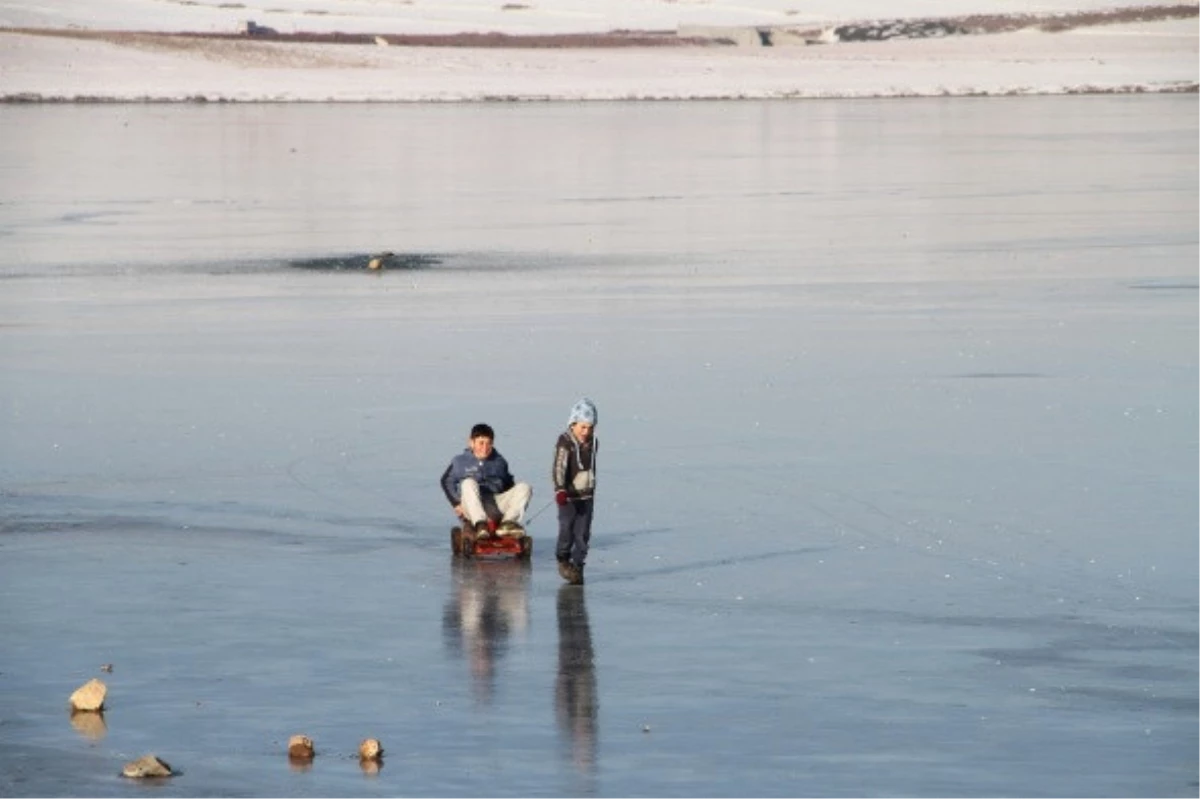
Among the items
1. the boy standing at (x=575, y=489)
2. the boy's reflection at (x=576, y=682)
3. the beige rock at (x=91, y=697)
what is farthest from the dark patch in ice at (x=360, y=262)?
the beige rock at (x=91, y=697)

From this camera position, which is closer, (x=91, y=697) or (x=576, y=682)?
(x=91, y=697)

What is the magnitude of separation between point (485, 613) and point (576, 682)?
5.14 ft

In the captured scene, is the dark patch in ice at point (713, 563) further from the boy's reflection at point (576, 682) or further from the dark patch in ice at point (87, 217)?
the dark patch in ice at point (87, 217)

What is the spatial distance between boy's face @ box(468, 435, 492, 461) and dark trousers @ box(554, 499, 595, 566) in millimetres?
894

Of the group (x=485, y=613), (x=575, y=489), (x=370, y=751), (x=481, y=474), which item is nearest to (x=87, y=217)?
(x=481, y=474)

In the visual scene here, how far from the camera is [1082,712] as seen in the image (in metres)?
11.4

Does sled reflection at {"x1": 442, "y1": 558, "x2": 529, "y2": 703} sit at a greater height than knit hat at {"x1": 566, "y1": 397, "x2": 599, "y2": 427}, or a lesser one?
lesser

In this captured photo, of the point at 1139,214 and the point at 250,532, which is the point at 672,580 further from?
the point at 1139,214

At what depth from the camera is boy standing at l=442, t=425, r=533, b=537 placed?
14.7 meters

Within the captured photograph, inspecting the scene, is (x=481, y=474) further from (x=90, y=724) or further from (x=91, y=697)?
(x=90, y=724)

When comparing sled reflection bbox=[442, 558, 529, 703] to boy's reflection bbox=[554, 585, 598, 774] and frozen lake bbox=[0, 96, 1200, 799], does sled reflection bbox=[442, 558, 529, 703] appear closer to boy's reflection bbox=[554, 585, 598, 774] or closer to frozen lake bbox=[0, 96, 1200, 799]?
frozen lake bbox=[0, 96, 1200, 799]

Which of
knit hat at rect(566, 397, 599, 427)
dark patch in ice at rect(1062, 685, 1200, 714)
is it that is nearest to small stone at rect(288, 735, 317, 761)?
dark patch in ice at rect(1062, 685, 1200, 714)

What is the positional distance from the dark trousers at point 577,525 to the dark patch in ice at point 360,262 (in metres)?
17.5

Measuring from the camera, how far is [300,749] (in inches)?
421
